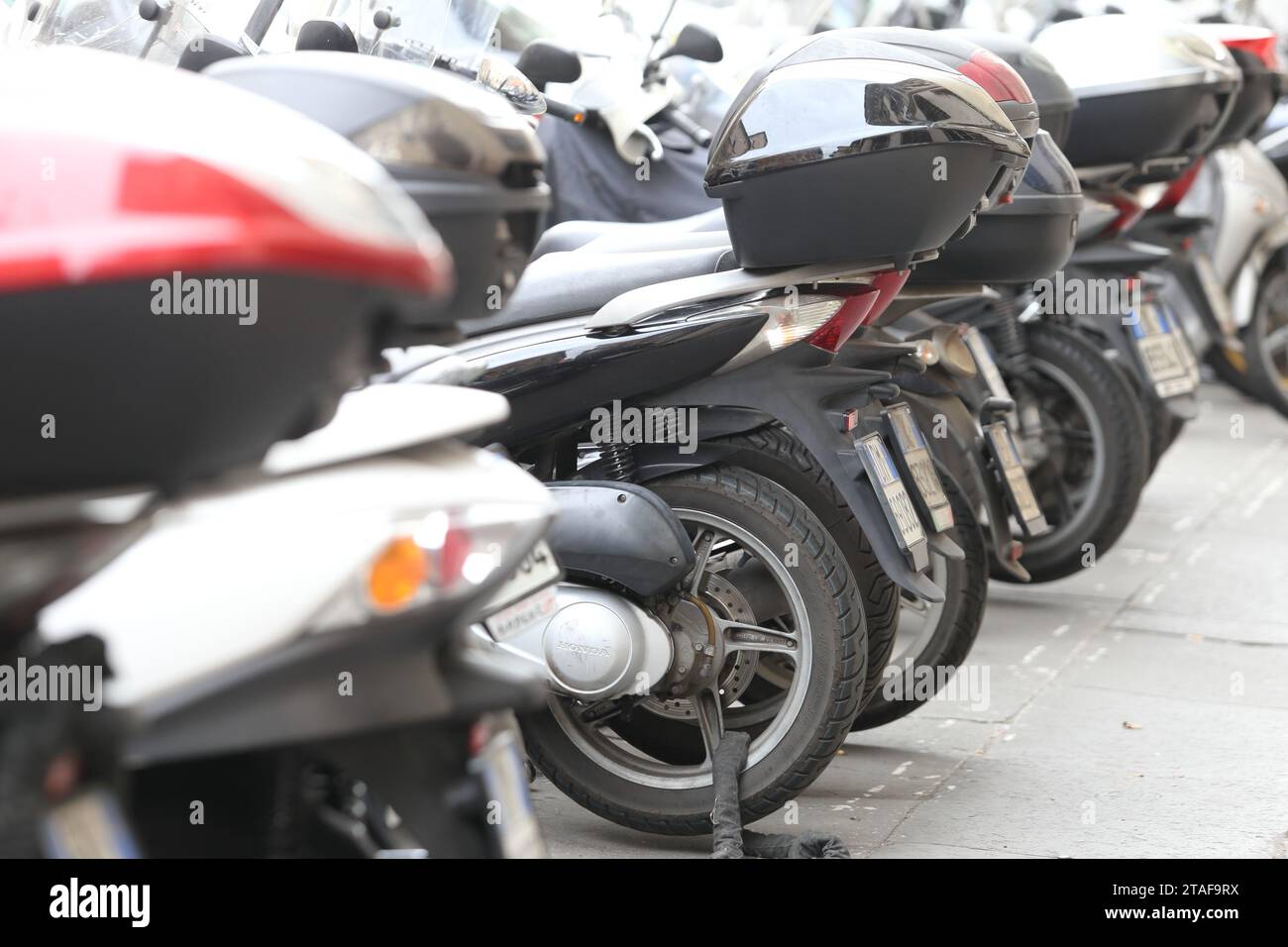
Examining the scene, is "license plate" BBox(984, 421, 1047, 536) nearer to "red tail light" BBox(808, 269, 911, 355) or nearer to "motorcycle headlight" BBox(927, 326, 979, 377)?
"motorcycle headlight" BBox(927, 326, 979, 377)

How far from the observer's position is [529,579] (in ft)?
7.32

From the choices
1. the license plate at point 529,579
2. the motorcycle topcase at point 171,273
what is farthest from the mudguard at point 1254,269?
the motorcycle topcase at point 171,273

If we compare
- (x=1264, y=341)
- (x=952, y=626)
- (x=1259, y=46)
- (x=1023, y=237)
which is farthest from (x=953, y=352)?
(x=1264, y=341)

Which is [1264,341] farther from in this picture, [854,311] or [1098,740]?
[854,311]

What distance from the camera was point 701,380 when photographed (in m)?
3.40

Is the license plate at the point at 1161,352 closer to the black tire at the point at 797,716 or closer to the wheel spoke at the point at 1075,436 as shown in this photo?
the wheel spoke at the point at 1075,436

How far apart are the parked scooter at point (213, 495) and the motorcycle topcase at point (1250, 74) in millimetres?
4972

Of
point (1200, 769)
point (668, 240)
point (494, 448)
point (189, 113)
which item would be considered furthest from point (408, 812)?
point (1200, 769)

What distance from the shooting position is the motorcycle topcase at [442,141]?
1.87 m

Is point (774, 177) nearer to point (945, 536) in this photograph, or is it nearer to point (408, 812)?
point (945, 536)

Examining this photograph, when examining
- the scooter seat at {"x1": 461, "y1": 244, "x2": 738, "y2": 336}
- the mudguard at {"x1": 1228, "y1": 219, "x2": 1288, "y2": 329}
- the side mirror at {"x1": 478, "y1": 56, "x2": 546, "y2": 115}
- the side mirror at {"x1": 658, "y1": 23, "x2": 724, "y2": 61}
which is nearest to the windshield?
the side mirror at {"x1": 478, "y1": 56, "x2": 546, "y2": 115}

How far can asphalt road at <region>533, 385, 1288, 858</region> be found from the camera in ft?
11.8

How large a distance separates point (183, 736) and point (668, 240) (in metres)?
2.28

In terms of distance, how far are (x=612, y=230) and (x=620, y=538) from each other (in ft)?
3.02
